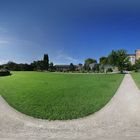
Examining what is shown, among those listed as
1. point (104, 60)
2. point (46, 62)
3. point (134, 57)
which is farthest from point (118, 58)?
point (134, 57)

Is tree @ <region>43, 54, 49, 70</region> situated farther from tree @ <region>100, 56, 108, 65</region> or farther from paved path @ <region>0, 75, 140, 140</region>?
paved path @ <region>0, 75, 140, 140</region>

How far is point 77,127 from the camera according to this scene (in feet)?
23.6

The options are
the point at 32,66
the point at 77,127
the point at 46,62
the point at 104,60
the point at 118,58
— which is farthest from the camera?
the point at 46,62

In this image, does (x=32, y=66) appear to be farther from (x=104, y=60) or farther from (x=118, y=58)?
(x=118, y=58)

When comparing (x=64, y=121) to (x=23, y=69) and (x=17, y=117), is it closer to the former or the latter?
(x=17, y=117)

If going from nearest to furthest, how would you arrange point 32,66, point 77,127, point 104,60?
point 77,127, point 104,60, point 32,66

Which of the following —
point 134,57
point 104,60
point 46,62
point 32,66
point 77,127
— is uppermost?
point 134,57

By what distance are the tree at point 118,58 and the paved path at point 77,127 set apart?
6646 centimetres

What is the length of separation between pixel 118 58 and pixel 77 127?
69.6 metres

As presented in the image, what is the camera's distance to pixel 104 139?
5945 millimetres

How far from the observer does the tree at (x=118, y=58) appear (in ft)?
245

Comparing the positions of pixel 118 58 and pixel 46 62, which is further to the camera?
pixel 46 62

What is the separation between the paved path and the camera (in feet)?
20.4

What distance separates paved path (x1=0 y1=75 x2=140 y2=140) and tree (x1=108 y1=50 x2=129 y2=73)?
66.5 m
